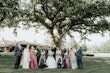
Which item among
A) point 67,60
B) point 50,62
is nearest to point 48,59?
point 50,62

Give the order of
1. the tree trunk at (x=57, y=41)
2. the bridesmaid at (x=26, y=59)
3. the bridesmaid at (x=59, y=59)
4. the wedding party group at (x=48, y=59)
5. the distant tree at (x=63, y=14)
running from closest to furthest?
1. the bridesmaid at (x=26, y=59)
2. the wedding party group at (x=48, y=59)
3. the bridesmaid at (x=59, y=59)
4. the distant tree at (x=63, y=14)
5. the tree trunk at (x=57, y=41)

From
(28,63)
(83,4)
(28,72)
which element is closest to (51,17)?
(83,4)

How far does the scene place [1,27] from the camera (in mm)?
44656

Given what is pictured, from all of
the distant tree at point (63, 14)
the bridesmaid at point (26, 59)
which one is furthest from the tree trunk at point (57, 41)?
the bridesmaid at point (26, 59)

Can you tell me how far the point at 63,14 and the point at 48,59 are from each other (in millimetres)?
16685

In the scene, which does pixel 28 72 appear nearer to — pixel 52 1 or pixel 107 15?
pixel 52 1

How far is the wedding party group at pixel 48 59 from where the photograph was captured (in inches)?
835

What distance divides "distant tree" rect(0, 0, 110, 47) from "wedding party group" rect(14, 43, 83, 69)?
8.64 meters

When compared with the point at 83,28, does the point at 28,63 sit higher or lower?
lower

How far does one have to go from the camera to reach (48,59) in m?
22.5

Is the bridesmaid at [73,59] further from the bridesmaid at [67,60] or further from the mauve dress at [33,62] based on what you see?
the mauve dress at [33,62]

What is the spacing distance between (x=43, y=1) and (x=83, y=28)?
10.4 m

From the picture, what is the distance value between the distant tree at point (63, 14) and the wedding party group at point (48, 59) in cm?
864

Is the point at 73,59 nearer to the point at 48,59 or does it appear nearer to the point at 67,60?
the point at 67,60
